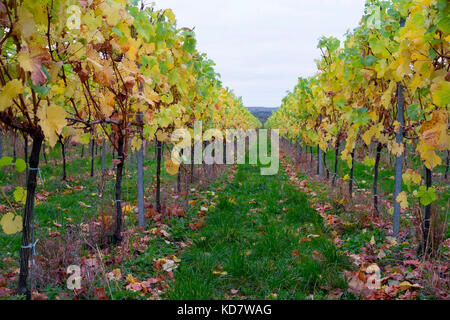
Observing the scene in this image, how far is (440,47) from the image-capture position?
2.26m

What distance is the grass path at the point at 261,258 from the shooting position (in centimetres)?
299

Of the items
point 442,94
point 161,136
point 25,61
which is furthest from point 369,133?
point 25,61

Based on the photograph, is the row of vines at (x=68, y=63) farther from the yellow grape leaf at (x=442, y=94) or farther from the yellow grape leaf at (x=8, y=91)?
the yellow grape leaf at (x=442, y=94)

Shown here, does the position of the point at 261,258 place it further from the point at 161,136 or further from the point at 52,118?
the point at 52,118

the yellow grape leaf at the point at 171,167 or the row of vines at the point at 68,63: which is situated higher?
the row of vines at the point at 68,63

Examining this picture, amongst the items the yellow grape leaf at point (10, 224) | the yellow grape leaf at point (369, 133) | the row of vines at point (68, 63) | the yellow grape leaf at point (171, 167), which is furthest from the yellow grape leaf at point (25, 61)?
the yellow grape leaf at point (369, 133)

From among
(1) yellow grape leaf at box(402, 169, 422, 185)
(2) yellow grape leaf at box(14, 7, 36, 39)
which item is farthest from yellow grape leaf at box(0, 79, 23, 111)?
(1) yellow grape leaf at box(402, 169, 422, 185)

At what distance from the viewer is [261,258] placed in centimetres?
371

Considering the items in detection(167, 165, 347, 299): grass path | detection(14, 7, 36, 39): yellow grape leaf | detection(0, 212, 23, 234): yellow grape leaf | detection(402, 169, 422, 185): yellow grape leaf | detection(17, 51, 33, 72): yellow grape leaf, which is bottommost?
detection(167, 165, 347, 299): grass path

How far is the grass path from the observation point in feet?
9.80

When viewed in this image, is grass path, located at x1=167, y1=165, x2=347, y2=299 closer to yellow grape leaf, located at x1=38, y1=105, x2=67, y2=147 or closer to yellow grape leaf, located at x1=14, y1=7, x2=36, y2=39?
yellow grape leaf, located at x1=38, y1=105, x2=67, y2=147
